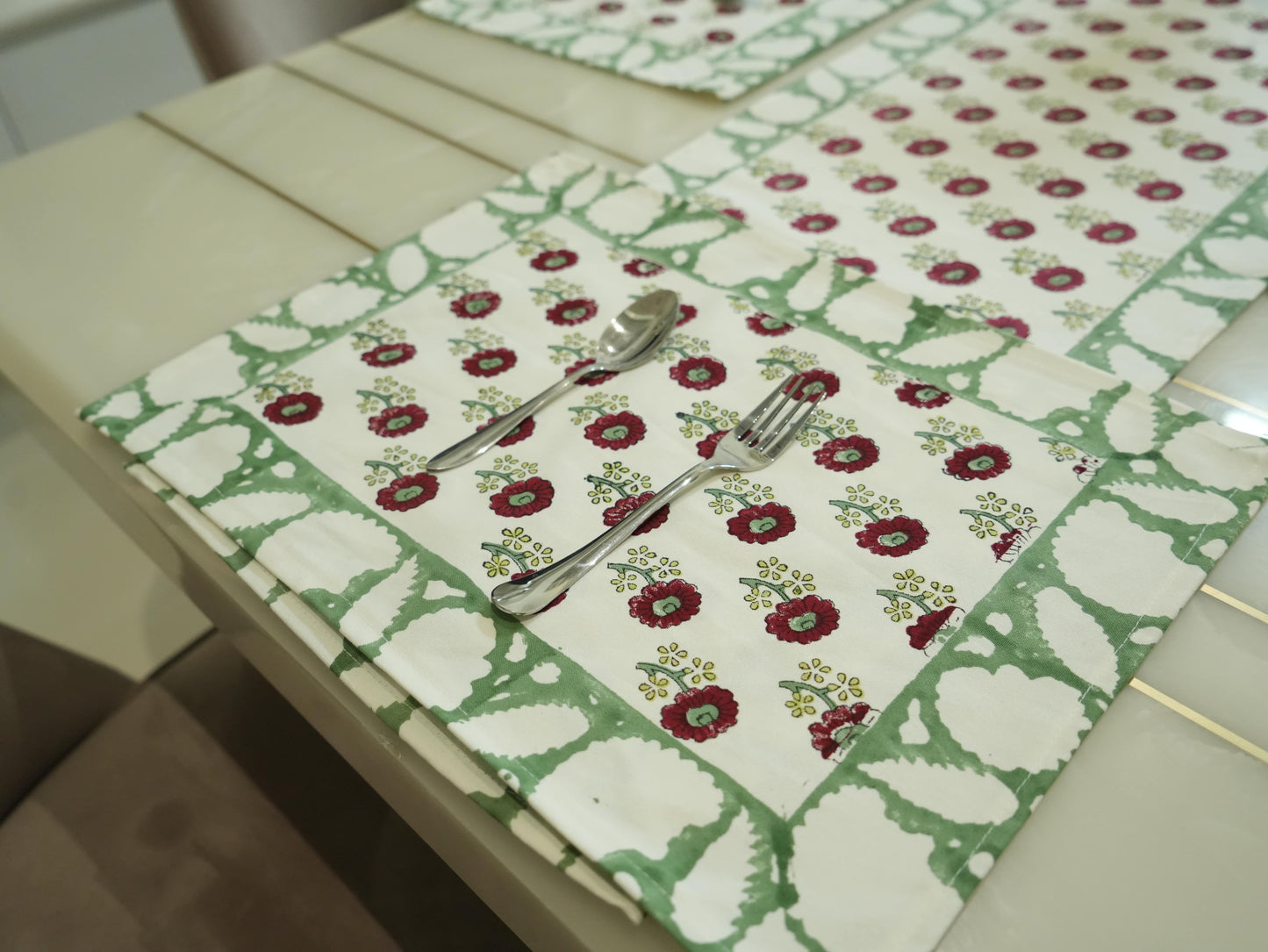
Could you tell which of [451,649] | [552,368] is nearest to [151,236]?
[552,368]

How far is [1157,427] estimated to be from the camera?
56cm

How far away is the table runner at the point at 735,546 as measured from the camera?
15.9 inches

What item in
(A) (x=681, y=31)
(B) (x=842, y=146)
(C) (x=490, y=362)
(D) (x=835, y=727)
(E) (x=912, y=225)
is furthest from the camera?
(A) (x=681, y=31)

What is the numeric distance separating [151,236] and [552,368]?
1.48 ft

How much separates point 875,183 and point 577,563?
51 centimetres

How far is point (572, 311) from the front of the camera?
2.24 ft

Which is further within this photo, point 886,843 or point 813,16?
point 813,16

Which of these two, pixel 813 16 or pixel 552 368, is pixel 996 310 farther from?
pixel 813 16

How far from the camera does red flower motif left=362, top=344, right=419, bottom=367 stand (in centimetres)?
65

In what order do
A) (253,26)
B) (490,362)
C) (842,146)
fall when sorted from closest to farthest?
1. (490,362)
2. (842,146)
3. (253,26)

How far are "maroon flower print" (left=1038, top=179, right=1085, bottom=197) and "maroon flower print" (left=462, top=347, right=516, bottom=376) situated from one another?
491 mm

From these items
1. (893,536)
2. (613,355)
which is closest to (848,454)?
(893,536)

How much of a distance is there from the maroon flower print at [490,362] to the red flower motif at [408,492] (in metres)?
0.10

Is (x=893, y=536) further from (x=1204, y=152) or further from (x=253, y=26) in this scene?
(x=253, y=26)
